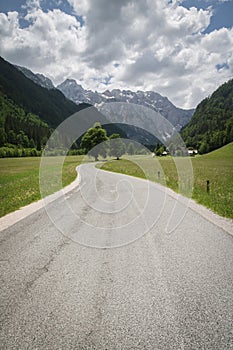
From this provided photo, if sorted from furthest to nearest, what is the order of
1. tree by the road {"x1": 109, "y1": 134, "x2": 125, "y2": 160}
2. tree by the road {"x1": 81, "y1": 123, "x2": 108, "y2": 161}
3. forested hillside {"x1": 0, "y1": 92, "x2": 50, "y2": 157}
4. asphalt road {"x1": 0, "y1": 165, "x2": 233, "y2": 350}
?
forested hillside {"x1": 0, "y1": 92, "x2": 50, "y2": 157}, tree by the road {"x1": 81, "y1": 123, "x2": 108, "y2": 161}, tree by the road {"x1": 109, "y1": 134, "x2": 125, "y2": 160}, asphalt road {"x1": 0, "y1": 165, "x2": 233, "y2": 350}

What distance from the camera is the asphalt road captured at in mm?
3008

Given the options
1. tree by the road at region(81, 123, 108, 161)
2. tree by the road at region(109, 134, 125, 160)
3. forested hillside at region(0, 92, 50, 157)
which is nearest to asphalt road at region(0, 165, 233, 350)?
tree by the road at region(109, 134, 125, 160)

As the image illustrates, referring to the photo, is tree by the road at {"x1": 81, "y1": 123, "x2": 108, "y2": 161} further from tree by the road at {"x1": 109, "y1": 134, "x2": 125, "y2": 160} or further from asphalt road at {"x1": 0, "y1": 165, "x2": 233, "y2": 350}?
asphalt road at {"x1": 0, "y1": 165, "x2": 233, "y2": 350}

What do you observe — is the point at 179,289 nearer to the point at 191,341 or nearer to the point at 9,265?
the point at 191,341

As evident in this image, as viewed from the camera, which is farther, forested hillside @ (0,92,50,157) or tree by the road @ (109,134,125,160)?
forested hillside @ (0,92,50,157)

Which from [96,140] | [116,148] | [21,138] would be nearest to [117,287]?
[116,148]

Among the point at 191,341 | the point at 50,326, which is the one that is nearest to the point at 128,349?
the point at 191,341

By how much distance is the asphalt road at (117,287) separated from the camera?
3.01 meters

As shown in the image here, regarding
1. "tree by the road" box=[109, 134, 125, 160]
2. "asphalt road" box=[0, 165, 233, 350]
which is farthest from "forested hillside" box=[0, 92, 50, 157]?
"asphalt road" box=[0, 165, 233, 350]

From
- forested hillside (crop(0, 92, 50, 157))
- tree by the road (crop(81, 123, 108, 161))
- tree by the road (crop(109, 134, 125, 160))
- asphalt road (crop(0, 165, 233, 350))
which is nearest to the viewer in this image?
asphalt road (crop(0, 165, 233, 350))

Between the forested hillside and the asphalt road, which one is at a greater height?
the forested hillside

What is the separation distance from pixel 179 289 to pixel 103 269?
1677 millimetres

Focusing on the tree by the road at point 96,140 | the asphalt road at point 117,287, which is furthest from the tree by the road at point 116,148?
the asphalt road at point 117,287

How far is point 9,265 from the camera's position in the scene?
511 centimetres
